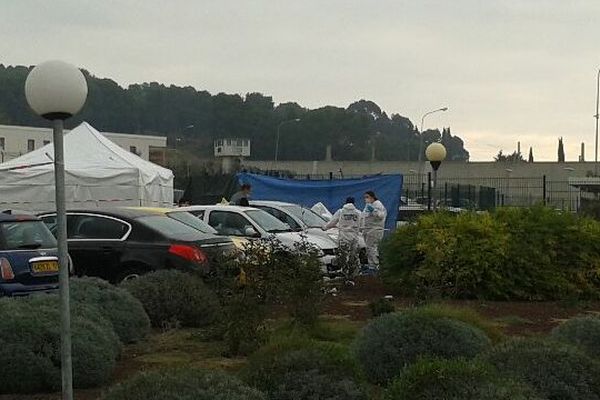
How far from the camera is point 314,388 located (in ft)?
18.7

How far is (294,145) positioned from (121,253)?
79.1m

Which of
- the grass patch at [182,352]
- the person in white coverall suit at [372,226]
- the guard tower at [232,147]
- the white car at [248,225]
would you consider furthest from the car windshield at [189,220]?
the guard tower at [232,147]

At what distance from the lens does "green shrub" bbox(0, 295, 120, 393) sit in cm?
728

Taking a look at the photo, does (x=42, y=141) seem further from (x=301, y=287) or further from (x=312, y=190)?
(x=301, y=287)

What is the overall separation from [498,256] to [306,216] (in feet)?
21.6

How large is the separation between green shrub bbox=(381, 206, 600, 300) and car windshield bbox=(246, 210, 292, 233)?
231cm

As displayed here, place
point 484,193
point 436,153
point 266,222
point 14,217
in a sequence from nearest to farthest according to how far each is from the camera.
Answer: point 14,217, point 266,222, point 436,153, point 484,193

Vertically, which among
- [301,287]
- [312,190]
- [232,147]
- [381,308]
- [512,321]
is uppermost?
[232,147]

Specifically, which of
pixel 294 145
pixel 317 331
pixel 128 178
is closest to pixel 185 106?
pixel 294 145

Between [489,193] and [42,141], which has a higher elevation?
[42,141]

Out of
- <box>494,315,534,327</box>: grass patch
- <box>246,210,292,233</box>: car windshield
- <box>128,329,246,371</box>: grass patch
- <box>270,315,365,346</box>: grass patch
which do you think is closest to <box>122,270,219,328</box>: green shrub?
<box>128,329,246,371</box>: grass patch

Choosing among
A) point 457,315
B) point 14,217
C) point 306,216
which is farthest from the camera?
point 306,216

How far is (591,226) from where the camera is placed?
50.3ft

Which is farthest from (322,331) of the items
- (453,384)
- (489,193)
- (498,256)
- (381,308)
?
(489,193)
